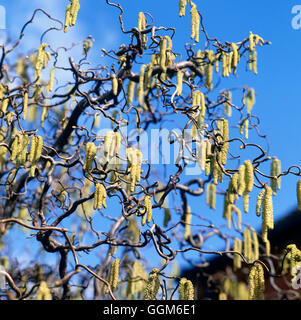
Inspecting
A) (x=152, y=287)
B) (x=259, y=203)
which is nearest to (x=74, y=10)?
(x=259, y=203)

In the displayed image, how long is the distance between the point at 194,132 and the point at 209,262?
322 cm

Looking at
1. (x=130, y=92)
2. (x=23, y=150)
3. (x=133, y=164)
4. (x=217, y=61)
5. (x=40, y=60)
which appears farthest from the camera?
(x=217, y=61)

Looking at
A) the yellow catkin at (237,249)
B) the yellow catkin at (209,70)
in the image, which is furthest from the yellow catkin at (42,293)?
the yellow catkin at (209,70)

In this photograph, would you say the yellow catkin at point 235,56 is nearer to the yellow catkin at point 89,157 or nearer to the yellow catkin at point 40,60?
the yellow catkin at point 40,60

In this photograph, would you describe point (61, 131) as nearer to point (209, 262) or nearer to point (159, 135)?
point (159, 135)

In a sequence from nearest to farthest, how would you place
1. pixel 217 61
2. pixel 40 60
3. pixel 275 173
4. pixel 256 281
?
pixel 256 281 < pixel 275 173 < pixel 40 60 < pixel 217 61

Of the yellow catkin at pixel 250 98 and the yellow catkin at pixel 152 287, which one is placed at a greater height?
the yellow catkin at pixel 250 98

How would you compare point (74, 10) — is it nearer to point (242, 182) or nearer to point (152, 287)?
point (242, 182)

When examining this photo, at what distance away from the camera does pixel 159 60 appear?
504 cm

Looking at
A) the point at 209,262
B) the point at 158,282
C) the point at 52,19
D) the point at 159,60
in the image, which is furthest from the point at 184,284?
the point at 209,262

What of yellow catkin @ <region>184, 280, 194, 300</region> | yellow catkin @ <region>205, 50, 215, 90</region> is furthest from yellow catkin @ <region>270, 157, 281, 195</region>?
yellow catkin @ <region>205, 50, 215, 90</region>
